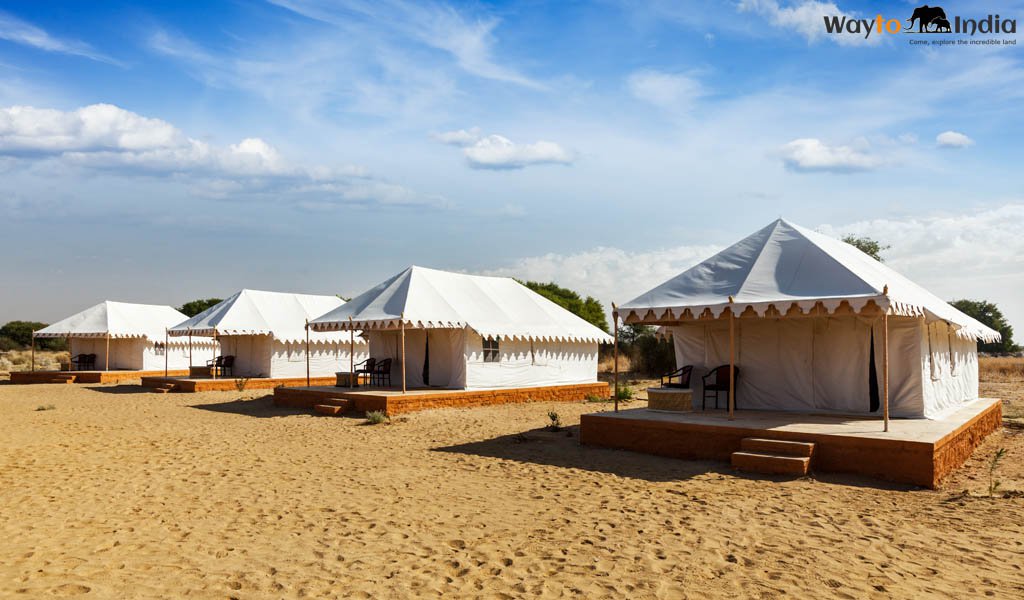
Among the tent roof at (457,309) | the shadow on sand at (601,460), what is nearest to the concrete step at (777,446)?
the shadow on sand at (601,460)

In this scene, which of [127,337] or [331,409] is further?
[127,337]

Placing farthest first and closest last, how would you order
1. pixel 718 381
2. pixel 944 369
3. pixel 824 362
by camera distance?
pixel 944 369
pixel 718 381
pixel 824 362

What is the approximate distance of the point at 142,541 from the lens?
589 centimetres

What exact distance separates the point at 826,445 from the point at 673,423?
2010 millimetres

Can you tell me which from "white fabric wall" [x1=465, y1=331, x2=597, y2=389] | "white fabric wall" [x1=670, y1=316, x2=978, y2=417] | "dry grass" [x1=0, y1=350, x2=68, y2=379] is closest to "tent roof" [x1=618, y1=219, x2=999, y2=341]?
"white fabric wall" [x1=670, y1=316, x2=978, y2=417]

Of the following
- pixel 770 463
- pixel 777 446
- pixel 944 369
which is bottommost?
pixel 770 463

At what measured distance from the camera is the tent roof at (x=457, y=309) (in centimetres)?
1653

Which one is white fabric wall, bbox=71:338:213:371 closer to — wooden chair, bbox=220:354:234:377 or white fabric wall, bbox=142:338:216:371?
white fabric wall, bbox=142:338:216:371

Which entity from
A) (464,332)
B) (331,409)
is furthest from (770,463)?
(331,409)

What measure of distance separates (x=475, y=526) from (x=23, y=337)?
60.7 metres

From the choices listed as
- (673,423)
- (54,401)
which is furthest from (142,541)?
(54,401)

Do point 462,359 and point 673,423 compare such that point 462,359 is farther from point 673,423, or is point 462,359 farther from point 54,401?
point 54,401

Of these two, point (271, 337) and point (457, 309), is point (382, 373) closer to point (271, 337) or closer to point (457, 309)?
point (457, 309)

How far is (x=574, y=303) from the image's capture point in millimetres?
37625
